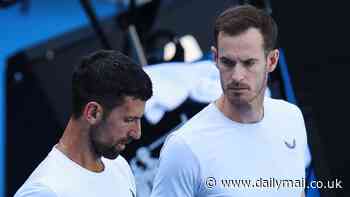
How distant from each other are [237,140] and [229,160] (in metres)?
0.09

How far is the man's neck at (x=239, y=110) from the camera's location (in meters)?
2.64

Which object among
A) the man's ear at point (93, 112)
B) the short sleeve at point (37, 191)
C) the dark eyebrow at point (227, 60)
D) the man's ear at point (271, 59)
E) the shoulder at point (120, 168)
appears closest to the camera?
the short sleeve at point (37, 191)

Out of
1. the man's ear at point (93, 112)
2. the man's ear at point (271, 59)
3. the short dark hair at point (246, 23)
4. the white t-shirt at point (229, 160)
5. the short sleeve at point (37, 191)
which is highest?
the short dark hair at point (246, 23)

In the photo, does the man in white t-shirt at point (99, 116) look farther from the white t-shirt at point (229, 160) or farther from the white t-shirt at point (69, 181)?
the white t-shirt at point (229, 160)

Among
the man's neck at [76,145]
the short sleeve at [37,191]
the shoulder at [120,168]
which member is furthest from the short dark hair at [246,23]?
the short sleeve at [37,191]

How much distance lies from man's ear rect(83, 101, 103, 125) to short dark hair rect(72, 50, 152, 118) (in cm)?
1

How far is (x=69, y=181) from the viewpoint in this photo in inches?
83.7

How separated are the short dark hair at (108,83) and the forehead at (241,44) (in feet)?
1.39

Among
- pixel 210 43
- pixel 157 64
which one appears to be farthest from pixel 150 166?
pixel 210 43

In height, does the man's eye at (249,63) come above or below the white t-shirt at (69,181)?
above

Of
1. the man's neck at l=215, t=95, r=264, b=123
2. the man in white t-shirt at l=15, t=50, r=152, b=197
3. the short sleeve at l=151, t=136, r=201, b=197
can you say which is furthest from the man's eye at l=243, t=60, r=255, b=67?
the man in white t-shirt at l=15, t=50, r=152, b=197

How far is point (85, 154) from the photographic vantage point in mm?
2229

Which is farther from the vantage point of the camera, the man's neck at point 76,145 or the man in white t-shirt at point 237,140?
the man in white t-shirt at point 237,140

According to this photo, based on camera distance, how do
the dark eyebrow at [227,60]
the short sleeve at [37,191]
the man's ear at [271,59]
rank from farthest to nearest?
the man's ear at [271,59] → the dark eyebrow at [227,60] → the short sleeve at [37,191]
